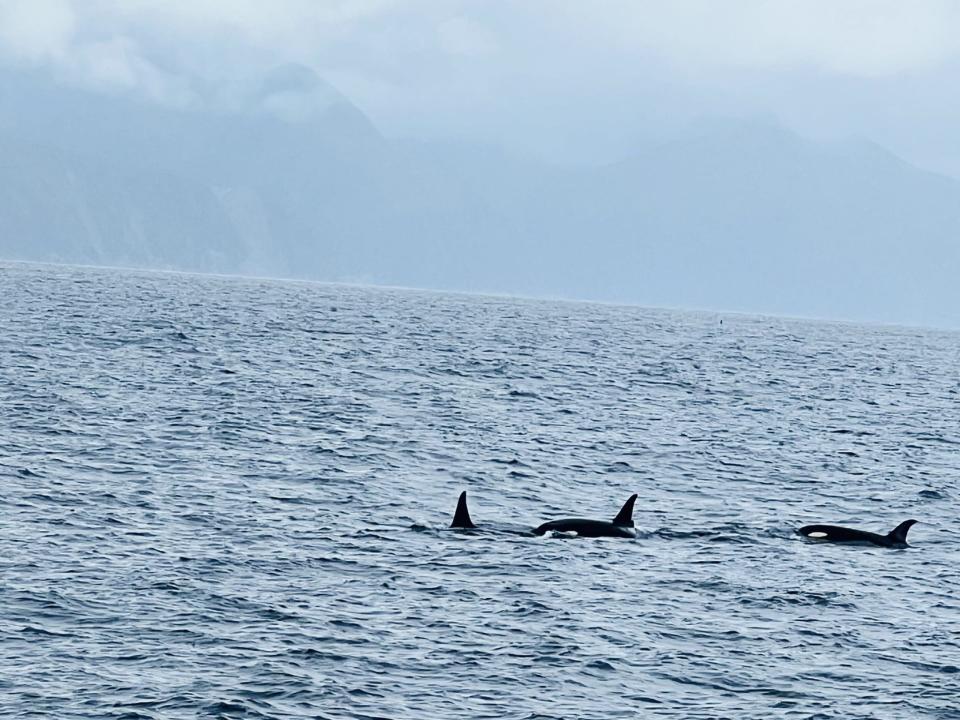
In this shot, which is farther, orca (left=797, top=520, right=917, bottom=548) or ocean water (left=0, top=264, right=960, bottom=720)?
orca (left=797, top=520, right=917, bottom=548)

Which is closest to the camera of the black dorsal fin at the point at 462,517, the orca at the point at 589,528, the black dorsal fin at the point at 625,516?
the orca at the point at 589,528

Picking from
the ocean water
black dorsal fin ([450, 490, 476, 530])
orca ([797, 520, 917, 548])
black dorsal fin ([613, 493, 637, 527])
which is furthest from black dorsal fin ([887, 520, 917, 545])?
black dorsal fin ([450, 490, 476, 530])

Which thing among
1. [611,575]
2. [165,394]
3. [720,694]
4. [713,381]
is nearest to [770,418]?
[713,381]

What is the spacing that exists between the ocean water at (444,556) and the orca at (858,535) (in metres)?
0.57

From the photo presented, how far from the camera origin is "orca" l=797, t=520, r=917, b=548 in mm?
34375

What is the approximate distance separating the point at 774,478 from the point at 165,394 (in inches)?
936

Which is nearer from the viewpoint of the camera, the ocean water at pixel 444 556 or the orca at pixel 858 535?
the ocean water at pixel 444 556

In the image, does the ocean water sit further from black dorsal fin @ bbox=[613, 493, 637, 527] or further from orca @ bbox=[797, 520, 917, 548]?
black dorsal fin @ bbox=[613, 493, 637, 527]

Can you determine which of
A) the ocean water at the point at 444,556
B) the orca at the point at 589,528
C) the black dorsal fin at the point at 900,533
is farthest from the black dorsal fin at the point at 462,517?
the black dorsal fin at the point at 900,533

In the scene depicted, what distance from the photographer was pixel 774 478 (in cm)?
4572

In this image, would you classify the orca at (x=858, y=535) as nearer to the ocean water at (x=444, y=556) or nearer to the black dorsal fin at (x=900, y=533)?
the black dorsal fin at (x=900, y=533)

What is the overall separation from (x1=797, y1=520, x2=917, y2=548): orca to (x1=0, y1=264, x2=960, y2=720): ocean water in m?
0.57

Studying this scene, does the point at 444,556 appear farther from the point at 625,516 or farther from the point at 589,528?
the point at 625,516

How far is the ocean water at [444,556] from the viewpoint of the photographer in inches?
859
